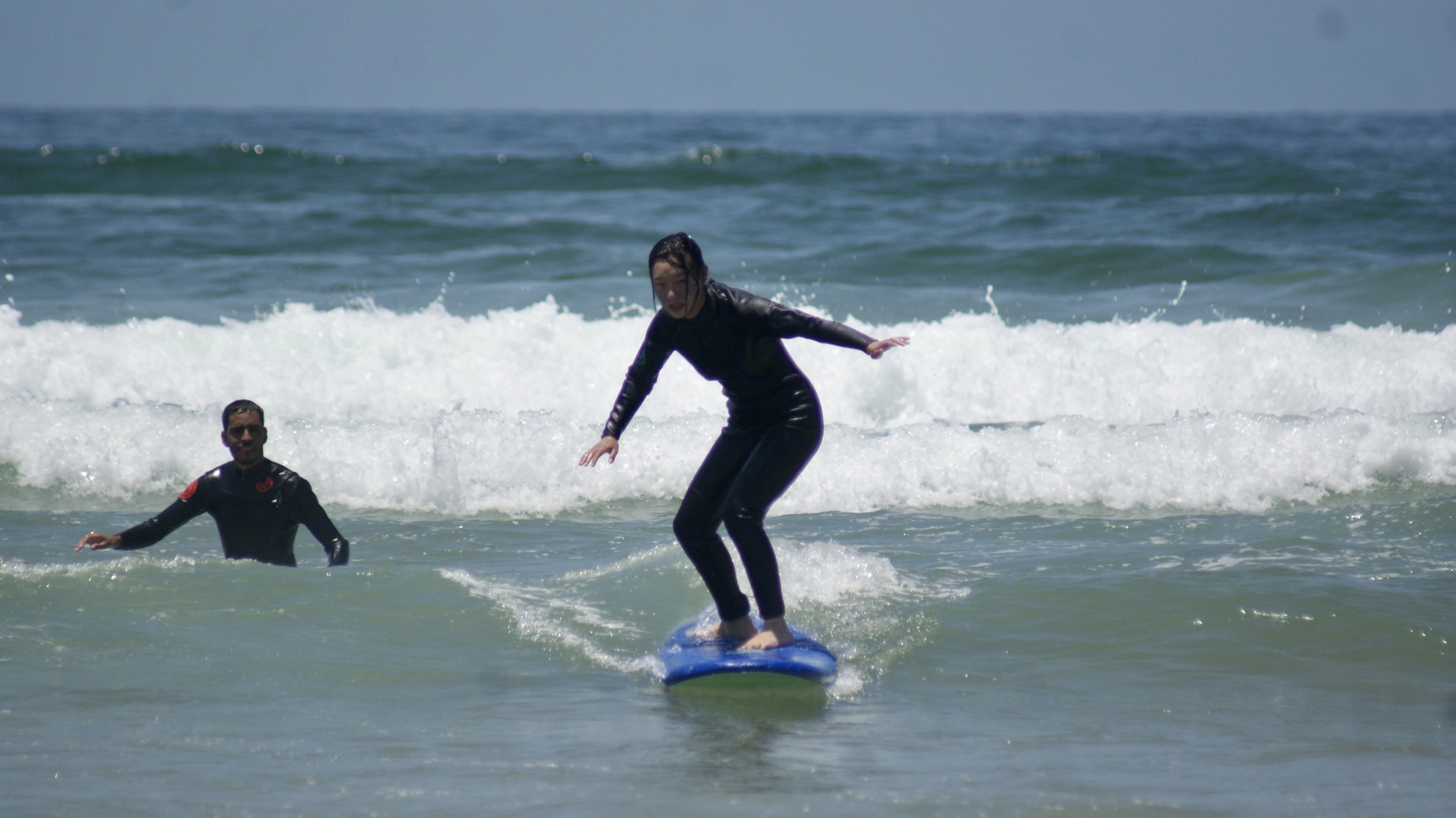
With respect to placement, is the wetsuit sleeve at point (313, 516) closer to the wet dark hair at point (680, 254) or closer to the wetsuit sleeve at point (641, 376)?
the wetsuit sleeve at point (641, 376)

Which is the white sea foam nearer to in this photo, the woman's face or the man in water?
the man in water

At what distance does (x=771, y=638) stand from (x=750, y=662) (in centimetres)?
17

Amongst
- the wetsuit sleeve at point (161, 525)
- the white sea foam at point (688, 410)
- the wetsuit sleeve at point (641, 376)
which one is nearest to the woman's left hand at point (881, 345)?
the wetsuit sleeve at point (641, 376)

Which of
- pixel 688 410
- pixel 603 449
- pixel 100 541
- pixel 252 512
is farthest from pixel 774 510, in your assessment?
pixel 100 541

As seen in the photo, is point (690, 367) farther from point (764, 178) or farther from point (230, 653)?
point (764, 178)

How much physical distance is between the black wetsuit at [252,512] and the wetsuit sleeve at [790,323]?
7.29ft

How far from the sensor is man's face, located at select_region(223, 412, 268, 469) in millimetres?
5625

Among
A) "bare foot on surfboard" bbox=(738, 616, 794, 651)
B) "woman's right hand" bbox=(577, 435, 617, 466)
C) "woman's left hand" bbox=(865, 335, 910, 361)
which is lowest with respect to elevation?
"bare foot on surfboard" bbox=(738, 616, 794, 651)

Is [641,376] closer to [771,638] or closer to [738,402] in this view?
[738,402]

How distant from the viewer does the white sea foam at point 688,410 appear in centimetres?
854

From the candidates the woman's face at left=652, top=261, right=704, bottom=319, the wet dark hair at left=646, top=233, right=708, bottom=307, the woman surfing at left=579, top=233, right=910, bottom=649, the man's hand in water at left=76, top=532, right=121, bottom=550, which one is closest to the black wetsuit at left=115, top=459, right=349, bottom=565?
the man's hand in water at left=76, top=532, right=121, bottom=550

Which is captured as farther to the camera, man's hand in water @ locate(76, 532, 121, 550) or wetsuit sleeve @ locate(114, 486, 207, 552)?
wetsuit sleeve @ locate(114, 486, 207, 552)

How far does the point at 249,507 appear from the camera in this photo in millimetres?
5875

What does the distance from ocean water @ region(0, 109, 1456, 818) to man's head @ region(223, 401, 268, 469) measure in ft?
2.21
